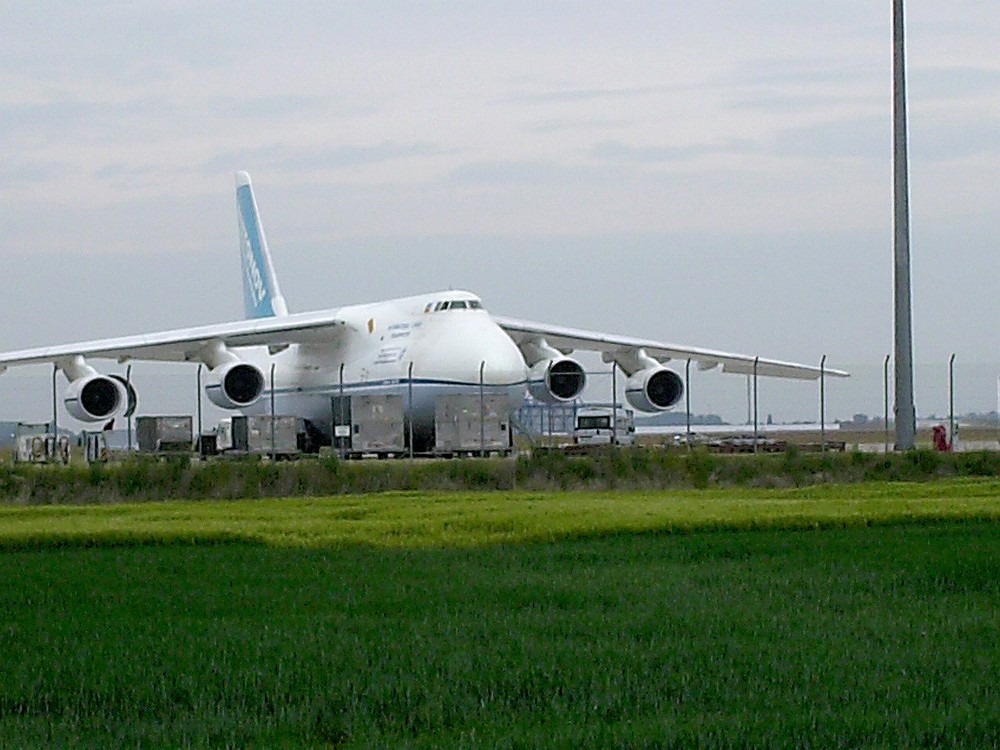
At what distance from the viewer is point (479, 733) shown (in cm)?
794

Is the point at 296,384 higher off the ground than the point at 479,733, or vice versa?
the point at 296,384

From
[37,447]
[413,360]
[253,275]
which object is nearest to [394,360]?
[413,360]

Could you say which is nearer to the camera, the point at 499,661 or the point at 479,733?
the point at 479,733

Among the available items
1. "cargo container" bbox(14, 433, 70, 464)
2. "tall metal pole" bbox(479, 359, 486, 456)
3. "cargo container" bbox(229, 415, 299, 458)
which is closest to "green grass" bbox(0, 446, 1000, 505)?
"tall metal pole" bbox(479, 359, 486, 456)

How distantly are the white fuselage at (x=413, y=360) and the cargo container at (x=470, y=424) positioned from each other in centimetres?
27

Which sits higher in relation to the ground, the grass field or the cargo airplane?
the cargo airplane

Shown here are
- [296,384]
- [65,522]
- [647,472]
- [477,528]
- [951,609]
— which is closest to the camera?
[951,609]

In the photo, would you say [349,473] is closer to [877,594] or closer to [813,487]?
[813,487]

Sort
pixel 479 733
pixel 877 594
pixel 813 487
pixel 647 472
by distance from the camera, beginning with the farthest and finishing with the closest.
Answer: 1. pixel 647 472
2. pixel 813 487
3. pixel 877 594
4. pixel 479 733

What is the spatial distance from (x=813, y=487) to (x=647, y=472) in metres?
3.15

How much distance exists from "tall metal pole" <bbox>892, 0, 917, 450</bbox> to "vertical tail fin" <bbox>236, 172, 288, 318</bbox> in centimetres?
2153

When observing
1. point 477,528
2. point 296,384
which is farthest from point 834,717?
point 296,384

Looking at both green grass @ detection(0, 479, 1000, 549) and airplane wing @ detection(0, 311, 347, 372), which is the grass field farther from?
airplane wing @ detection(0, 311, 347, 372)

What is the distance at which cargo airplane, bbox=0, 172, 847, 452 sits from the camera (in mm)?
38156
